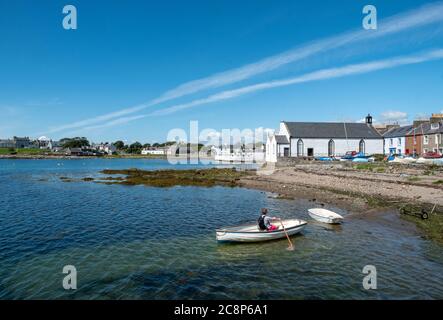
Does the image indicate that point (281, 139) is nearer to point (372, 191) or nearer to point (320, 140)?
point (320, 140)

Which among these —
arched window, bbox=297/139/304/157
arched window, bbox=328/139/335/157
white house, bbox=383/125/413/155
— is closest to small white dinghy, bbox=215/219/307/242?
arched window, bbox=297/139/304/157

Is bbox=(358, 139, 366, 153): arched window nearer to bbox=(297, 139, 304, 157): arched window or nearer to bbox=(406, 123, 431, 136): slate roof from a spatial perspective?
bbox=(406, 123, 431, 136): slate roof

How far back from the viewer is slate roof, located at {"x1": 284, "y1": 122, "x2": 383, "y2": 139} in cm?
7962

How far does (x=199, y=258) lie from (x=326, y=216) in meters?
10.8

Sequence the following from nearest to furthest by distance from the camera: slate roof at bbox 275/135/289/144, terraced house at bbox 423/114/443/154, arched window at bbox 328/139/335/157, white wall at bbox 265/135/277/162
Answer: terraced house at bbox 423/114/443/154
slate roof at bbox 275/135/289/144
white wall at bbox 265/135/277/162
arched window at bbox 328/139/335/157

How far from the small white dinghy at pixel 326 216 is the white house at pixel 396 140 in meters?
60.1

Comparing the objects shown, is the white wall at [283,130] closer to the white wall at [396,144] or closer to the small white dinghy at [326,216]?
the white wall at [396,144]

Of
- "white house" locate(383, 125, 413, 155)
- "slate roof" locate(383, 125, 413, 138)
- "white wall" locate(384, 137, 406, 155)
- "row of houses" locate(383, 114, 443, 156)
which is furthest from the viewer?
"white wall" locate(384, 137, 406, 155)

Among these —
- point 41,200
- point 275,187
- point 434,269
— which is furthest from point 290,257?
point 41,200

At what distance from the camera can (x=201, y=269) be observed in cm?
1397

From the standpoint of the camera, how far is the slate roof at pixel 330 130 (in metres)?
79.6

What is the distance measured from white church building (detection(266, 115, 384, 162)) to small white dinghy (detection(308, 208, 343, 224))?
55.0 m

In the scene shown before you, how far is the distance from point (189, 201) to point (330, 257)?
65.2 feet

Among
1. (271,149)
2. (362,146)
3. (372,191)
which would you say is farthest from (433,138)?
(372,191)
